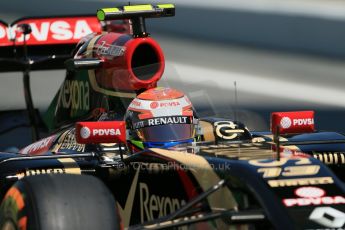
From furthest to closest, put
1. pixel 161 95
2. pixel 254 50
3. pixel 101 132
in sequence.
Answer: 1. pixel 254 50
2. pixel 161 95
3. pixel 101 132

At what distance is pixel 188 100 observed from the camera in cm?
607

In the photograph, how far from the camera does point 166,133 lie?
5684 millimetres

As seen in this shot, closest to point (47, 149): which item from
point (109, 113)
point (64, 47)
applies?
point (109, 113)

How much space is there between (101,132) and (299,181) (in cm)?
134

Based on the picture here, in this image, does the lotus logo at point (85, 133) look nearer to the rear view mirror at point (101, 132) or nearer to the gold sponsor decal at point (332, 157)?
the rear view mirror at point (101, 132)

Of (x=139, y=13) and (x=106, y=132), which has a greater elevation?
(x=139, y=13)

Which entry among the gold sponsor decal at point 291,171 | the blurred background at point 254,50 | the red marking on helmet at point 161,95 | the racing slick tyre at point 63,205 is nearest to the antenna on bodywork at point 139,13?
the red marking on helmet at point 161,95

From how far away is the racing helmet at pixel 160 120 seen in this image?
5684 millimetres

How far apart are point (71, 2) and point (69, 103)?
4.89 m

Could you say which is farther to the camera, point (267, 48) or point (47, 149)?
point (267, 48)

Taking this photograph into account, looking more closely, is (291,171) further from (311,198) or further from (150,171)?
(150,171)

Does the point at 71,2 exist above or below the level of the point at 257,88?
above

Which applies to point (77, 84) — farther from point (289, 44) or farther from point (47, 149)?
point (289, 44)

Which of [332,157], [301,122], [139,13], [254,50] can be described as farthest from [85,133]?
[254,50]
